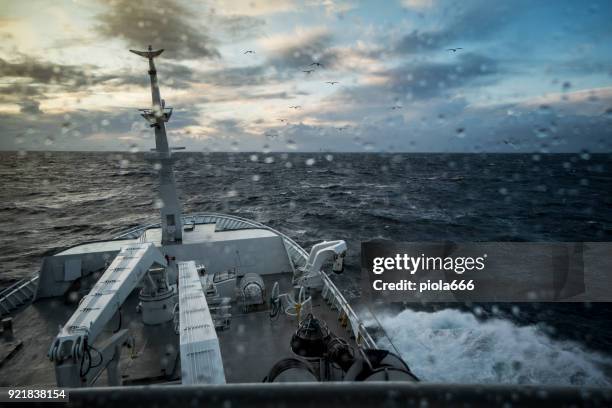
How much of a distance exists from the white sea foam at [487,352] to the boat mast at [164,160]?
1319cm

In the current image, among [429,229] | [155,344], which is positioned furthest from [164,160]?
[429,229]

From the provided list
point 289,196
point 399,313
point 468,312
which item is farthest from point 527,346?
point 289,196

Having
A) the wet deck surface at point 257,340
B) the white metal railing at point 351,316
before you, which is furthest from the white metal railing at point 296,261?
the wet deck surface at point 257,340

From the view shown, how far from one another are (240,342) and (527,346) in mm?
15564

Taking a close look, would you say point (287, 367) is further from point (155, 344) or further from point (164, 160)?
point (164, 160)

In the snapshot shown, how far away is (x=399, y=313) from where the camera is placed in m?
23.1

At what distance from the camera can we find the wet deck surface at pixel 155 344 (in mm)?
11953

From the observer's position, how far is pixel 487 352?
18.8 metres

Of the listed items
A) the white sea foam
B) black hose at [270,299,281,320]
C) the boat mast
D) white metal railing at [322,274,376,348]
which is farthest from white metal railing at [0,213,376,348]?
the white sea foam

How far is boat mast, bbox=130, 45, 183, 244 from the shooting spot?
2002cm

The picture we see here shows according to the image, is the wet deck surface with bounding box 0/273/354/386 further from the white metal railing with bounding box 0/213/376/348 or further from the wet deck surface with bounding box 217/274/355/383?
the white metal railing with bounding box 0/213/376/348

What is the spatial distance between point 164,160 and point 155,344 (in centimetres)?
1044

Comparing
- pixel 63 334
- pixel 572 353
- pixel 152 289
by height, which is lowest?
pixel 572 353

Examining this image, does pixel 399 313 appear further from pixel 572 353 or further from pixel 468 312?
pixel 572 353
